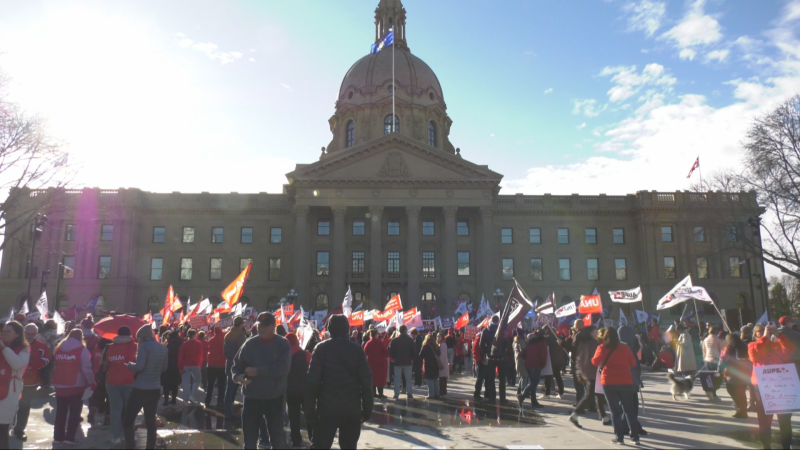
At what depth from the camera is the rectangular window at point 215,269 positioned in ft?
188

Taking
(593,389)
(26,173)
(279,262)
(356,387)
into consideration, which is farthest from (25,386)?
(279,262)

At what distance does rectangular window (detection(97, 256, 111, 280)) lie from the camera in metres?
55.9

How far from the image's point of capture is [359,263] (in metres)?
54.5

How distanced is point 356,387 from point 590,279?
5423 cm

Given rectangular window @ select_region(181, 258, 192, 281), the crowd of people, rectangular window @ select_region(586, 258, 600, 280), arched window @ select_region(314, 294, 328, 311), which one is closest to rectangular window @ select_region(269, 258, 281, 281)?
arched window @ select_region(314, 294, 328, 311)

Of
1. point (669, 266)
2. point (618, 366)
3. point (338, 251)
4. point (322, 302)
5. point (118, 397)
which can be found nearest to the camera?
point (118, 397)

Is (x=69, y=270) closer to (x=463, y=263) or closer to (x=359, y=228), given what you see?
(x=359, y=228)

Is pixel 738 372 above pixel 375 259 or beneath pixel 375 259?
beneath

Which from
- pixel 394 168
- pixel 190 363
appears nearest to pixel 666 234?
pixel 394 168

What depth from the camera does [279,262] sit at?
5769 centimetres

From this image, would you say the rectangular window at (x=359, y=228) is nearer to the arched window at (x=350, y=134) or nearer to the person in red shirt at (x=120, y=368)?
the arched window at (x=350, y=134)

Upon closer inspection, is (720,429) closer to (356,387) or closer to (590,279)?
(356,387)

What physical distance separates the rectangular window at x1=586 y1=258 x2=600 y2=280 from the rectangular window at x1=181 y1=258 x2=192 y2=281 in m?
38.2

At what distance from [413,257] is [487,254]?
6.32 m
